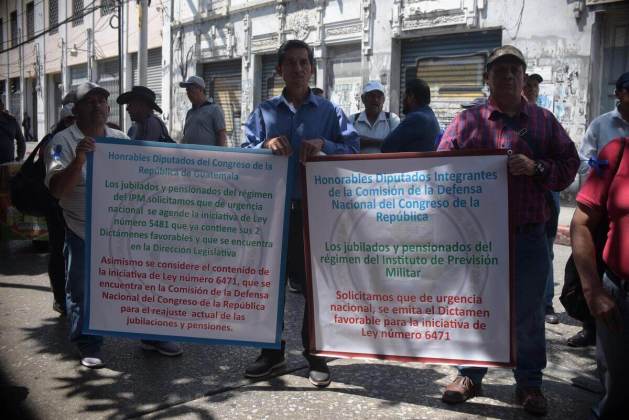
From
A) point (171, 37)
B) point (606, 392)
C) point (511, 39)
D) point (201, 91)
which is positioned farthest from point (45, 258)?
point (171, 37)

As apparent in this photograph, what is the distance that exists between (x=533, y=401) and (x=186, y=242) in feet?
7.02

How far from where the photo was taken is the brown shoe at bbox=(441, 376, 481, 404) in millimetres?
3379

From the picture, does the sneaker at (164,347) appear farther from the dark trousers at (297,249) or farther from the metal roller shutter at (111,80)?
the metal roller shutter at (111,80)

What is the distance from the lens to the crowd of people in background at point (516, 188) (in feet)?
8.45

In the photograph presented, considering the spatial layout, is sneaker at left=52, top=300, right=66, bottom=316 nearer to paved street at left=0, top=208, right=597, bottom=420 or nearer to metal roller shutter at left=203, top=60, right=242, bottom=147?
paved street at left=0, top=208, right=597, bottom=420

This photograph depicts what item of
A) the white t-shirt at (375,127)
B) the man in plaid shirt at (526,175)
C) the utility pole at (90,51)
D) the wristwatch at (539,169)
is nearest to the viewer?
the wristwatch at (539,169)

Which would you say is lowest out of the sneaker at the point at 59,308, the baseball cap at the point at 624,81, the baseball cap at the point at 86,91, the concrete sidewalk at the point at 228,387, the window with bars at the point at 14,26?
the concrete sidewalk at the point at 228,387

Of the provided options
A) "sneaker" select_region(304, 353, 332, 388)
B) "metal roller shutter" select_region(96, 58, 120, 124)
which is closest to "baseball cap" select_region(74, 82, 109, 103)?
"sneaker" select_region(304, 353, 332, 388)

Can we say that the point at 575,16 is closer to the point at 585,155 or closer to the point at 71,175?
the point at 585,155

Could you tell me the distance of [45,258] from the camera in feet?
24.1

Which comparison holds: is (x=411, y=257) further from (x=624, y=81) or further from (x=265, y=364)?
(x=624, y=81)

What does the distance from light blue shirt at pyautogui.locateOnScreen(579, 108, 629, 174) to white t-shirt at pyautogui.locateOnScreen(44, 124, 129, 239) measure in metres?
3.52

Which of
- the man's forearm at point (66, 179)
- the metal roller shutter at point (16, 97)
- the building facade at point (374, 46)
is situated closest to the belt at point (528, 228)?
the man's forearm at point (66, 179)

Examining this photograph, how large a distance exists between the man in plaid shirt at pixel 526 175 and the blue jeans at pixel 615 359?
0.58 m
